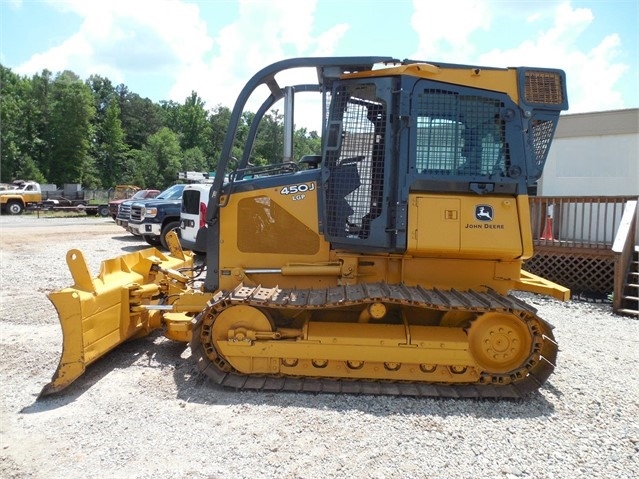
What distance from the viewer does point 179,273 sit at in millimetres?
5902

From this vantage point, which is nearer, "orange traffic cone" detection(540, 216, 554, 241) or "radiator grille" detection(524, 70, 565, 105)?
"radiator grille" detection(524, 70, 565, 105)

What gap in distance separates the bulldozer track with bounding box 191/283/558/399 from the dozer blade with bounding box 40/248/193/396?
3.09 ft

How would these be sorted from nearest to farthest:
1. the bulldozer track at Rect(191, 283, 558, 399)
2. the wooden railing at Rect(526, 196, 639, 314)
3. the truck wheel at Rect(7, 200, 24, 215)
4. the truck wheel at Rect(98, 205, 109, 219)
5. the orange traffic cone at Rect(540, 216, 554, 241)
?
the bulldozer track at Rect(191, 283, 558, 399)
the wooden railing at Rect(526, 196, 639, 314)
the orange traffic cone at Rect(540, 216, 554, 241)
the truck wheel at Rect(98, 205, 109, 219)
the truck wheel at Rect(7, 200, 24, 215)

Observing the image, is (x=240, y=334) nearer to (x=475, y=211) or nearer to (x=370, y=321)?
(x=370, y=321)

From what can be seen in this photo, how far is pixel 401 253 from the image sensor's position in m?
4.70

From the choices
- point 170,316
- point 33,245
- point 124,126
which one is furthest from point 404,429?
point 124,126

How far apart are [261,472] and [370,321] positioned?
192 centimetres

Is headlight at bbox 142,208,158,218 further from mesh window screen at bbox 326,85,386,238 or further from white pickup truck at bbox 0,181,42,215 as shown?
white pickup truck at bbox 0,181,42,215

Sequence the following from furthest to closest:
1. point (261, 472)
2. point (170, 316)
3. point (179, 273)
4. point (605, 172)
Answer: point (605, 172) < point (179, 273) < point (170, 316) < point (261, 472)

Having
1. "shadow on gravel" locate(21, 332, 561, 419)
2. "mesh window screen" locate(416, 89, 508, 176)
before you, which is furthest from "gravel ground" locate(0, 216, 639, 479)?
"mesh window screen" locate(416, 89, 508, 176)

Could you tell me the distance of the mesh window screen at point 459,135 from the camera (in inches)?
178

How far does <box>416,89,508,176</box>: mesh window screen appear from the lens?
14.8 ft

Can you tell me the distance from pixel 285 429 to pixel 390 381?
3.92ft

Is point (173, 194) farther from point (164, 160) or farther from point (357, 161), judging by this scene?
point (164, 160)
